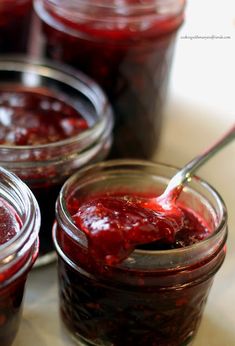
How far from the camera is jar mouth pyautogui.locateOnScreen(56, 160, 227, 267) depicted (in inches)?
44.9

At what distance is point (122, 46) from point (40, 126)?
11.6 inches

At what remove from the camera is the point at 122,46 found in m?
1.64

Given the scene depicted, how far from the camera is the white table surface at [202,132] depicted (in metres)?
1.36

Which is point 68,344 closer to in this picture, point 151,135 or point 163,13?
point 151,135

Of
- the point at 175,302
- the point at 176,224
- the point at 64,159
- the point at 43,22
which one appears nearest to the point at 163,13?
the point at 43,22

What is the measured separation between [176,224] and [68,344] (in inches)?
13.2

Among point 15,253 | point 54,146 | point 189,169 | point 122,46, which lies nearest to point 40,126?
point 54,146

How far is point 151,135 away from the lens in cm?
184

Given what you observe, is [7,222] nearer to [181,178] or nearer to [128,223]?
[128,223]

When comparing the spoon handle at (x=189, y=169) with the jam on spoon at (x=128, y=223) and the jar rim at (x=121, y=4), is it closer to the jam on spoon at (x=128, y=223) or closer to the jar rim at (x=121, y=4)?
the jam on spoon at (x=128, y=223)

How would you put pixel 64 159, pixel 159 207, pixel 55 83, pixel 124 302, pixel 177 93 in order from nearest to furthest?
pixel 124 302, pixel 159 207, pixel 64 159, pixel 55 83, pixel 177 93

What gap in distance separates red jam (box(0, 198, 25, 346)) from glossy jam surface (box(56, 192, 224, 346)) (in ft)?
0.31

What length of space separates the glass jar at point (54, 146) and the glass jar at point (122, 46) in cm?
5

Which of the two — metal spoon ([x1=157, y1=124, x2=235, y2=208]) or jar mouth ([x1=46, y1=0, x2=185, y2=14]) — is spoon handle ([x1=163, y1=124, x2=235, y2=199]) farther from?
jar mouth ([x1=46, y1=0, x2=185, y2=14])
